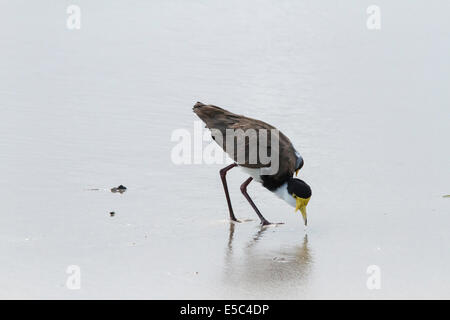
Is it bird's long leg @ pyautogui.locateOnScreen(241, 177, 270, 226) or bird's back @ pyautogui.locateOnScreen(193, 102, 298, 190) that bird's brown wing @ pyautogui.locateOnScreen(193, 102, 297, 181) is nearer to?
bird's back @ pyautogui.locateOnScreen(193, 102, 298, 190)

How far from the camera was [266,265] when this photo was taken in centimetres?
654

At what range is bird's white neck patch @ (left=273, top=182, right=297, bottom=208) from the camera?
7.59m

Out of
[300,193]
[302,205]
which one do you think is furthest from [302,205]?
[300,193]

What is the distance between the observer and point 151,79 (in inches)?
464

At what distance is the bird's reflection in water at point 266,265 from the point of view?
609 cm

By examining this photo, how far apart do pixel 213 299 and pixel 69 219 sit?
190 centimetres

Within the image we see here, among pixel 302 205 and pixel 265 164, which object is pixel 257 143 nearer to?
pixel 265 164

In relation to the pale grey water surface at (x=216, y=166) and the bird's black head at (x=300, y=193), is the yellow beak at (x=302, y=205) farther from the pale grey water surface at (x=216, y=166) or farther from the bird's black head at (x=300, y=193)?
the pale grey water surface at (x=216, y=166)

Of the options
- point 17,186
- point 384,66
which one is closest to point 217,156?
point 17,186

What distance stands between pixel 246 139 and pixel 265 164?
30 centimetres

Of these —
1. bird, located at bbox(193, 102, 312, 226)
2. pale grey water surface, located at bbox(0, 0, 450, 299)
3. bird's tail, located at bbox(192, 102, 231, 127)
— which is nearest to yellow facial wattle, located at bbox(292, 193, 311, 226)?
bird, located at bbox(193, 102, 312, 226)

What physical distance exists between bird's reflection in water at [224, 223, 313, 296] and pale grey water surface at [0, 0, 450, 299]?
2cm

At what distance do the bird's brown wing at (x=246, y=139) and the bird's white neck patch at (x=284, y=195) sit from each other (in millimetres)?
84
